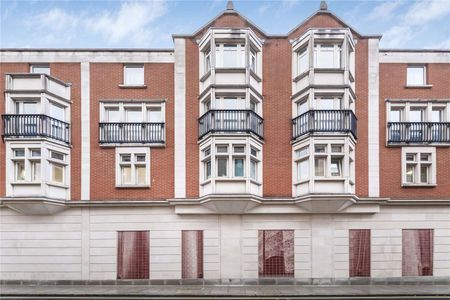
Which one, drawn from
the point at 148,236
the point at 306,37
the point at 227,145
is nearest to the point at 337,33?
the point at 306,37

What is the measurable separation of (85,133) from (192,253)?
7993 mm

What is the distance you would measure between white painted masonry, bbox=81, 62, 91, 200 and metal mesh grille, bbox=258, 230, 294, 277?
8853 millimetres

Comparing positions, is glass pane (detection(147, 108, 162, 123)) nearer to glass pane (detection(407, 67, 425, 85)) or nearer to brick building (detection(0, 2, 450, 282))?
brick building (detection(0, 2, 450, 282))

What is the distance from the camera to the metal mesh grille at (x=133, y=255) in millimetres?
14336

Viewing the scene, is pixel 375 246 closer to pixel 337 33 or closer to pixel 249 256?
pixel 249 256

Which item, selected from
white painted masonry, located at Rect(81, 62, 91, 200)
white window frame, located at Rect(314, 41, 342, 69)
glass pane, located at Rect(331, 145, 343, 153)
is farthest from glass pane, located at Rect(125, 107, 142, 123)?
glass pane, located at Rect(331, 145, 343, 153)

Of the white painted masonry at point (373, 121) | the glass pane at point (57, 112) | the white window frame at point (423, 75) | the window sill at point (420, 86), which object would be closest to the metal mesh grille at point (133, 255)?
the glass pane at point (57, 112)

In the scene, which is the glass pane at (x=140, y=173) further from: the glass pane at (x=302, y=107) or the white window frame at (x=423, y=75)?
the white window frame at (x=423, y=75)

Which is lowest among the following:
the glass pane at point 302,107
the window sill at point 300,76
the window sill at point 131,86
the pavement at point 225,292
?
the pavement at point 225,292

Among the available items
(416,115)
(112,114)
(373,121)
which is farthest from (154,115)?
(416,115)

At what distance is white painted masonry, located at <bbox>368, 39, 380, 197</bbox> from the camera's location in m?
14.8

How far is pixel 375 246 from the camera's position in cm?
1455

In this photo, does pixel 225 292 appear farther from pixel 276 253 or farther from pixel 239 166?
pixel 239 166

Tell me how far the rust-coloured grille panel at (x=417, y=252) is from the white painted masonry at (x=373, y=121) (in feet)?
8.57
